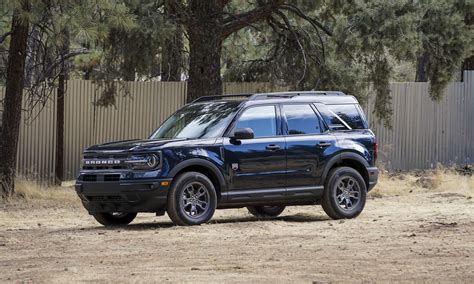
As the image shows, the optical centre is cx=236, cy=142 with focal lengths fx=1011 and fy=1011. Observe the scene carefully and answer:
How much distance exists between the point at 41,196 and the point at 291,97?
609cm

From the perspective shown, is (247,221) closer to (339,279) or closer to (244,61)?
(339,279)

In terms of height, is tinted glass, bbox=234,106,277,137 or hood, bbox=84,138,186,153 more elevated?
tinted glass, bbox=234,106,277,137

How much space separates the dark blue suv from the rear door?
0.6 inches

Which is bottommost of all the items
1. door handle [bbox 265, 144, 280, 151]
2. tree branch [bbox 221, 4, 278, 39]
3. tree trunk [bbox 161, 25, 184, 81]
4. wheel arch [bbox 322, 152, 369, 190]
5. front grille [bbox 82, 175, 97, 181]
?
front grille [bbox 82, 175, 97, 181]

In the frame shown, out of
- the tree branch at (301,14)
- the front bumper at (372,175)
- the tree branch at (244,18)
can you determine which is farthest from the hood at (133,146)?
the tree branch at (301,14)

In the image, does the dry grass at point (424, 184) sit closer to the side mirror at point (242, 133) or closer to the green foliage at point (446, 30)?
the green foliage at point (446, 30)

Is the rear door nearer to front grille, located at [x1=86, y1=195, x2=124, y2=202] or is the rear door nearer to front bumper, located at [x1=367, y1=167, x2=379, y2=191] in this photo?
front bumper, located at [x1=367, y1=167, x2=379, y2=191]

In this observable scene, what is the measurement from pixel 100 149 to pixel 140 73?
7.18 metres

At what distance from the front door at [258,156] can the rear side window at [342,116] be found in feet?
2.80

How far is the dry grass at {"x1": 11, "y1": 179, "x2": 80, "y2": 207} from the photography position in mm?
18141

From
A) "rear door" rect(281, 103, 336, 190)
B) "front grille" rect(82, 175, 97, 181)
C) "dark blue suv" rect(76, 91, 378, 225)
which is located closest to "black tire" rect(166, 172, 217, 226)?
"dark blue suv" rect(76, 91, 378, 225)

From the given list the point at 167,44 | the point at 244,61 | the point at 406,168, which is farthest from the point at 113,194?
the point at 406,168

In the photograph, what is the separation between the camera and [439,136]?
2673 centimetres

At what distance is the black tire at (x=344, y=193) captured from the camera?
1478 centimetres
